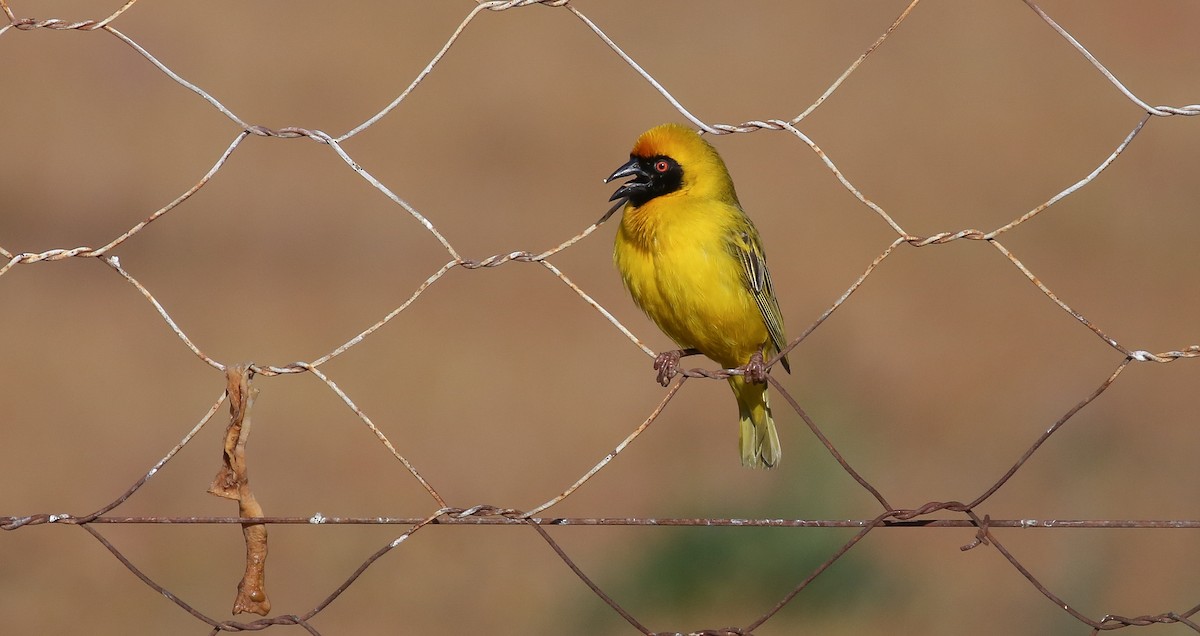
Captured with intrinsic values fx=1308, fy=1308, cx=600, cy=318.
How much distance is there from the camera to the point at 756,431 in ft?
12.4

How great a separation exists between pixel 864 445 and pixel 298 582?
2490 mm

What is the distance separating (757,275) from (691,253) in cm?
25

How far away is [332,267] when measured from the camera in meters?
7.68

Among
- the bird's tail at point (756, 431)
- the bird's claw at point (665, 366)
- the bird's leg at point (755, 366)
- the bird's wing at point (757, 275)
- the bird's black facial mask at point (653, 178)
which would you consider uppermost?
the bird's black facial mask at point (653, 178)

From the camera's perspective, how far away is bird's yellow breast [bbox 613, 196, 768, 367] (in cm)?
321

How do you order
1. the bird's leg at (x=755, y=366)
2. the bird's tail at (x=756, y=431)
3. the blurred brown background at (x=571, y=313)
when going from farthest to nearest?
the blurred brown background at (x=571, y=313) < the bird's tail at (x=756, y=431) < the bird's leg at (x=755, y=366)

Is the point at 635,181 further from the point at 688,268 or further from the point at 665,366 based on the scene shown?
the point at 665,366

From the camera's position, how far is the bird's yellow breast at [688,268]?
321cm

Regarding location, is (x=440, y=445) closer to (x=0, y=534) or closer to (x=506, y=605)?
(x=506, y=605)

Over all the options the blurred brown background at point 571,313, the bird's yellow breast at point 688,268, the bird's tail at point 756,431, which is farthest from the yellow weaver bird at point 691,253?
the blurred brown background at point 571,313

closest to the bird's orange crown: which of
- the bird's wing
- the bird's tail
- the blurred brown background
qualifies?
the bird's wing

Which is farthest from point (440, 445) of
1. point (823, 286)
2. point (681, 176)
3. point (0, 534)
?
point (681, 176)

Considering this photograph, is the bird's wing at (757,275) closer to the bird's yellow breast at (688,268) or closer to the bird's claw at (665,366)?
the bird's yellow breast at (688,268)

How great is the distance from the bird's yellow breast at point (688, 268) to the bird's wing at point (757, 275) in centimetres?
2
